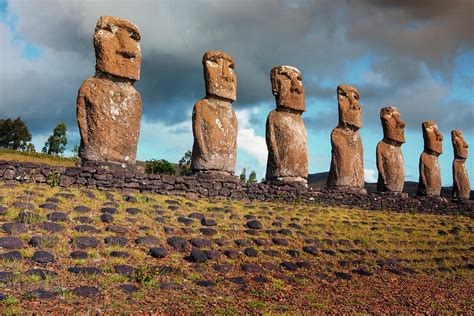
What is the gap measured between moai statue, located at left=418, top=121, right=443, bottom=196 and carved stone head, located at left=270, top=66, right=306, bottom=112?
862 centimetres

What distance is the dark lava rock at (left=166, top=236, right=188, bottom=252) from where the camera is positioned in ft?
27.0

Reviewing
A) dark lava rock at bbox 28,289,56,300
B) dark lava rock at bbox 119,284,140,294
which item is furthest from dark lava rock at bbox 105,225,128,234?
dark lava rock at bbox 28,289,56,300

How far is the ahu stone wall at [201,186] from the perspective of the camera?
11156 mm

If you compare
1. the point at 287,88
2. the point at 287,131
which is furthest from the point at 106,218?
the point at 287,88

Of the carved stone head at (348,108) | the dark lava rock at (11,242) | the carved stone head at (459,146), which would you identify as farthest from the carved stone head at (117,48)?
the carved stone head at (459,146)

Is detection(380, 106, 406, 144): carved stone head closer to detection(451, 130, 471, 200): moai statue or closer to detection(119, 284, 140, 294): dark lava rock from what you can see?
detection(451, 130, 471, 200): moai statue

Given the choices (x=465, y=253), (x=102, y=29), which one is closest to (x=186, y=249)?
(x=102, y=29)

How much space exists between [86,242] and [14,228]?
1.19 metres

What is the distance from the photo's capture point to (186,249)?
27.1 feet

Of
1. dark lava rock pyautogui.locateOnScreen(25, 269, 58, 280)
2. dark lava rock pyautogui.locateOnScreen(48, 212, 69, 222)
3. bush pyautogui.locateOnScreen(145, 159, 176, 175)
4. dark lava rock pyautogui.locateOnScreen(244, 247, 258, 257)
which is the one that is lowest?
dark lava rock pyautogui.locateOnScreen(25, 269, 58, 280)

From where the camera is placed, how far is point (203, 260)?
782cm

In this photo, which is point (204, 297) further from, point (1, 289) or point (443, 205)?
point (443, 205)

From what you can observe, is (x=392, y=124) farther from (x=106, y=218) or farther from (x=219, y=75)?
(x=106, y=218)

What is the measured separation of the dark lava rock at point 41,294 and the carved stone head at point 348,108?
1442 cm
